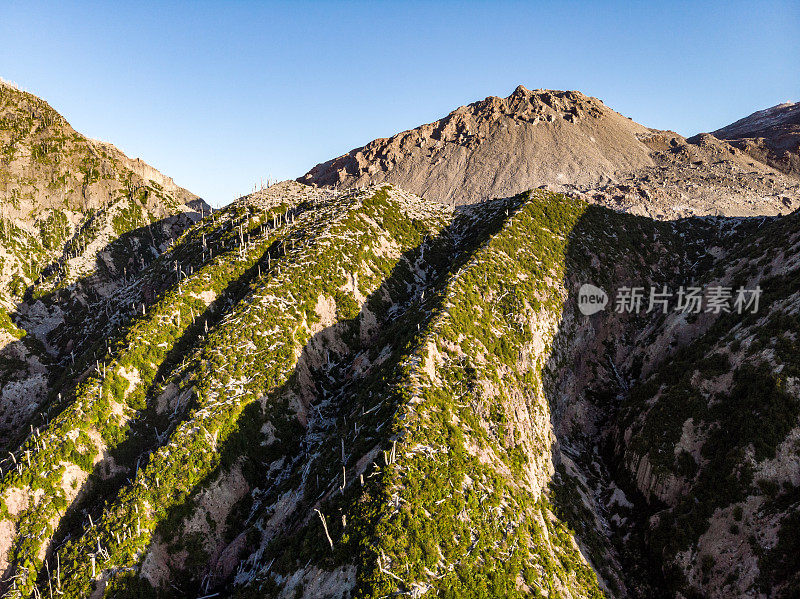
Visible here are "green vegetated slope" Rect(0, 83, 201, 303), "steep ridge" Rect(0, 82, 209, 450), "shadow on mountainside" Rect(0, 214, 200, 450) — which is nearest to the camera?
"shadow on mountainside" Rect(0, 214, 200, 450)

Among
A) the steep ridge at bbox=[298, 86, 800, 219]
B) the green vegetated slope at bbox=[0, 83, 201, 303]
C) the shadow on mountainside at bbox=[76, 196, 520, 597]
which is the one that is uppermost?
the steep ridge at bbox=[298, 86, 800, 219]

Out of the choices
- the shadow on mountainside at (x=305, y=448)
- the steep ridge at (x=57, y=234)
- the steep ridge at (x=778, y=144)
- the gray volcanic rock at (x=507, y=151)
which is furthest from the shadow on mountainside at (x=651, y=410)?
the steep ridge at (x=778, y=144)

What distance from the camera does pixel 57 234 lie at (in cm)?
10944

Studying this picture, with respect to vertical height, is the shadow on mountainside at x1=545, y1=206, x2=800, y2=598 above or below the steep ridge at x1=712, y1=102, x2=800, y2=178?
below

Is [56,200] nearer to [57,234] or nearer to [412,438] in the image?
[57,234]

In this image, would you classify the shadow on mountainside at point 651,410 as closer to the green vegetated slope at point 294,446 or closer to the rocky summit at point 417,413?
the rocky summit at point 417,413

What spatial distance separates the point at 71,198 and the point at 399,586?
146m

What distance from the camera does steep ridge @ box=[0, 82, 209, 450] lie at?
7862 centimetres

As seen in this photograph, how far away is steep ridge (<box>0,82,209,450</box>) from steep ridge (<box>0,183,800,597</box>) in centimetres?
2501

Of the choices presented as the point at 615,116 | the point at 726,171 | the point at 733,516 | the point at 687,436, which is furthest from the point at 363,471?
the point at 615,116

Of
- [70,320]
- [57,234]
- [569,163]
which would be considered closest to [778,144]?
[569,163]

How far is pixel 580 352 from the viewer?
59625 mm

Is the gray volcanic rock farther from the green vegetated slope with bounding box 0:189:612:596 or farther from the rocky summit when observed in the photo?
the green vegetated slope with bounding box 0:189:612:596

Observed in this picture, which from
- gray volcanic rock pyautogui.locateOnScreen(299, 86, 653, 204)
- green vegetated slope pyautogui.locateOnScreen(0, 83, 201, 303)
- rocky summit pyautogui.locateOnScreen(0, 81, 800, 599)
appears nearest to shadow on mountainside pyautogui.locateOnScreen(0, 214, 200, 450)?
rocky summit pyautogui.locateOnScreen(0, 81, 800, 599)
